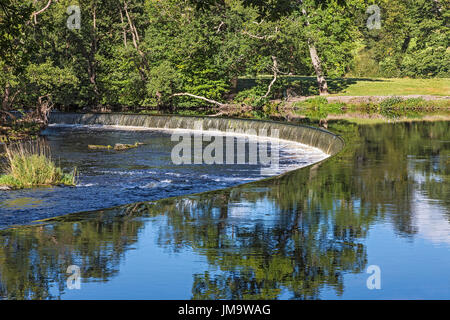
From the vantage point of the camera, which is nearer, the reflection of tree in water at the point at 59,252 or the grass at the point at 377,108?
the reflection of tree in water at the point at 59,252

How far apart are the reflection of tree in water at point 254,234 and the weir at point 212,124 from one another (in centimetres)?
1058

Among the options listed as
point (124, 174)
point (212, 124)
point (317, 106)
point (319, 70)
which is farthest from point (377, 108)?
point (124, 174)

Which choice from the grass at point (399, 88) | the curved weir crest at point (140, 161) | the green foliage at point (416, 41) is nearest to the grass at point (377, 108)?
the grass at point (399, 88)

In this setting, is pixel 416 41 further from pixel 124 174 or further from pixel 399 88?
pixel 124 174

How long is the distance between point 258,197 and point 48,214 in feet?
18.1

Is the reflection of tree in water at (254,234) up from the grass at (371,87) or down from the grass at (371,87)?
down

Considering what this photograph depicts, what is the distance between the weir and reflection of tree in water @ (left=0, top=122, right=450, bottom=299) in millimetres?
10577

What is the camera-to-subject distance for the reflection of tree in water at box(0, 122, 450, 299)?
11695mm

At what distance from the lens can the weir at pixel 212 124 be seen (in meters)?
35.9

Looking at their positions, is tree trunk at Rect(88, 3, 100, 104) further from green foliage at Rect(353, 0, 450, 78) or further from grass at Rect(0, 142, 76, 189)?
grass at Rect(0, 142, 76, 189)

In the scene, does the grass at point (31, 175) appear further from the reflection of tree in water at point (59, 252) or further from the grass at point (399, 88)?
the grass at point (399, 88)

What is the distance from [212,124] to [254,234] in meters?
32.4

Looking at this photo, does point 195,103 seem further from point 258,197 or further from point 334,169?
point 258,197
